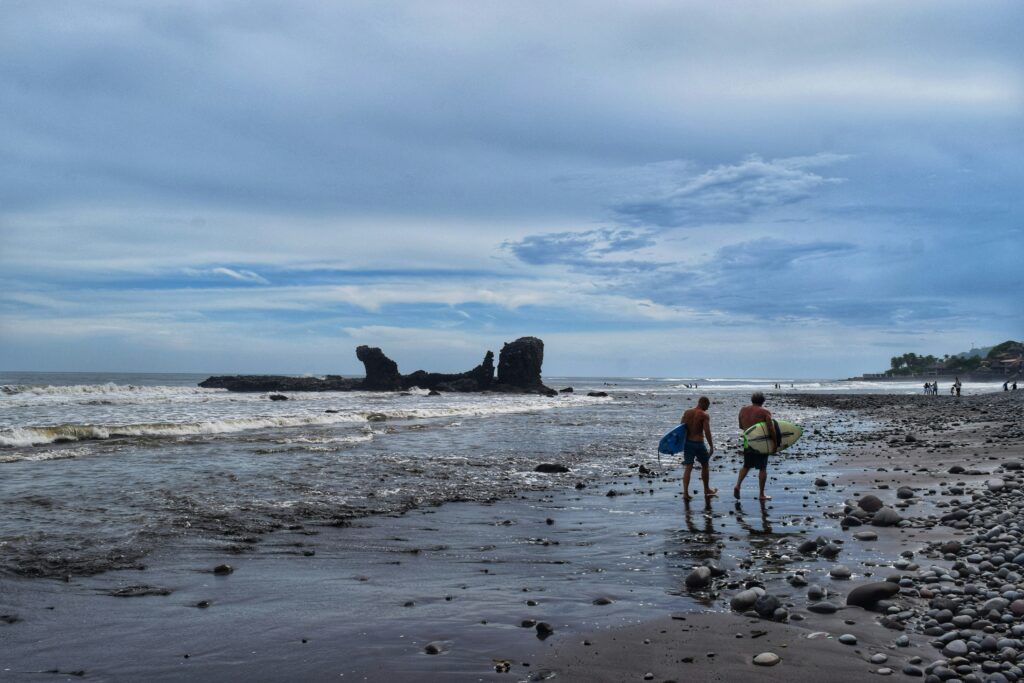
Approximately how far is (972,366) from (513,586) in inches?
7139

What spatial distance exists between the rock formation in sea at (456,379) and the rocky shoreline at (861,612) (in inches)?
3581

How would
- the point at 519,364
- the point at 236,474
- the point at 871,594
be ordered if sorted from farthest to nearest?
the point at 519,364, the point at 236,474, the point at 871,594

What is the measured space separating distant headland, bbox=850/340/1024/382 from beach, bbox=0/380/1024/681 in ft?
396

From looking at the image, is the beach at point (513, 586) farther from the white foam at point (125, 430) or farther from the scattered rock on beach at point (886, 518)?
the white foam at point (125, 430)

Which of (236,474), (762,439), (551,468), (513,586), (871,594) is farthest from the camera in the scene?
(551,468)

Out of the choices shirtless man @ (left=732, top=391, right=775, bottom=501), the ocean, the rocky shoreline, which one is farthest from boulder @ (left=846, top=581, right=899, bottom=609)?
the ocean

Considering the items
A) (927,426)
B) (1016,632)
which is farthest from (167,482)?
(927,426)

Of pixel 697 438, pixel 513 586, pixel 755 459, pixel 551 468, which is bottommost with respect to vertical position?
pixel 551 468

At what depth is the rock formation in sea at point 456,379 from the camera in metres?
104

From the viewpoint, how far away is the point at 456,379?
108 metres

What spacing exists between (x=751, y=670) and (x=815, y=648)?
0.85 metres

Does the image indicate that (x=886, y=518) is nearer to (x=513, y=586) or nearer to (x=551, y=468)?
(x=513, y=586)

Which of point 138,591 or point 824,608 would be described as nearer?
point 824,608

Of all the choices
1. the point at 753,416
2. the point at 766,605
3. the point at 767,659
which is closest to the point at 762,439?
the point at 753,416
